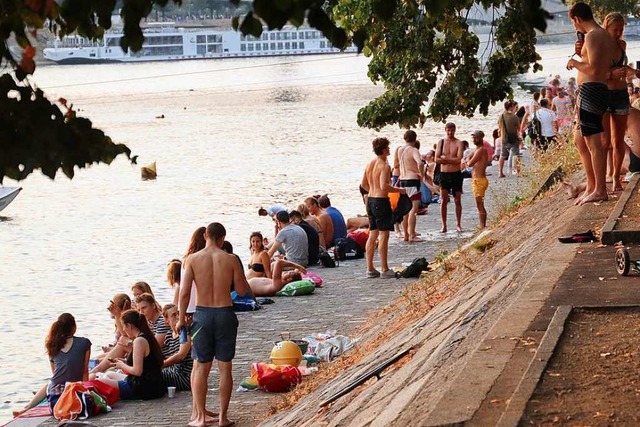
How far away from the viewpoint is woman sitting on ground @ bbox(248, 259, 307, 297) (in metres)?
16.8

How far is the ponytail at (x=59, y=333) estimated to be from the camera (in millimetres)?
11883

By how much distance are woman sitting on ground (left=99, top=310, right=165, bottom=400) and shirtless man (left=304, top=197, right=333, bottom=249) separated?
863cm

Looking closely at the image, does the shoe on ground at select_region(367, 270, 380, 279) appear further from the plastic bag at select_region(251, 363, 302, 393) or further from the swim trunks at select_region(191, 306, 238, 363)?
the swim trunks at select_region(191, 306, 238, 363)

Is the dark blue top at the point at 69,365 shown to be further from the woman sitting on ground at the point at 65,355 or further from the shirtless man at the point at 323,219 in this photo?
the shirtless man at the point at 323,219

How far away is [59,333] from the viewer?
1191cm

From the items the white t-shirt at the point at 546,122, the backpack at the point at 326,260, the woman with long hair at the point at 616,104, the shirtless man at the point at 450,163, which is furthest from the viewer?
the white t-shirt at the point at 546,122

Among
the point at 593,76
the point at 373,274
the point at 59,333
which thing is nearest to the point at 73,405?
the point at 59,333

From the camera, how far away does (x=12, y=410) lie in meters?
13.2

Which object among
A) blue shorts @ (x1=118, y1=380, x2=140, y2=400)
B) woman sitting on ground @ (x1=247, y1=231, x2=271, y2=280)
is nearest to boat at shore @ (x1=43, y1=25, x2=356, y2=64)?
woman sitting on ground @ (x1=247, y1=231, x2=271, y2=280)

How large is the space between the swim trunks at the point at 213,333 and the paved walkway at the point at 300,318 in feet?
2.18

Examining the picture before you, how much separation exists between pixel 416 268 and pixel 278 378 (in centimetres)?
556

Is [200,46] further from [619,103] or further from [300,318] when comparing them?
[619,103]

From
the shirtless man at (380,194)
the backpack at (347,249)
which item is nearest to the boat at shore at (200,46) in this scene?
the backpack at (347,249)

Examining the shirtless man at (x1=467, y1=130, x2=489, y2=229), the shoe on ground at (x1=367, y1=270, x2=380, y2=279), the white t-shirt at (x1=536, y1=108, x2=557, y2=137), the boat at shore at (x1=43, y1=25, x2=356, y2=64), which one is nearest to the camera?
the shoe on ground at (x1=367, y1=270, x2=380, y2=279)
